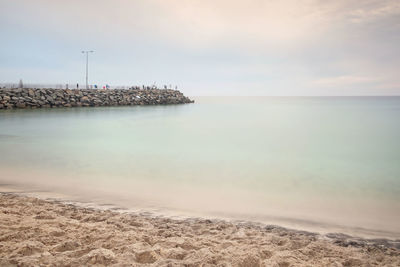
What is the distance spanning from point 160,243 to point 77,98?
46309mm

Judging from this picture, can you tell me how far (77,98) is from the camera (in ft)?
149

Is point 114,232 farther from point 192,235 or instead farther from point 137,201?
point 137,201

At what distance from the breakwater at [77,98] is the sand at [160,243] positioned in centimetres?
3844

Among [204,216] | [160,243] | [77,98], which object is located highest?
[77,98]

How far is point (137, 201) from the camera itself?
20.7 feet

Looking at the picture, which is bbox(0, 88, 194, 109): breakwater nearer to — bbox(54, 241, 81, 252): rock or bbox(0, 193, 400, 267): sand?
bbox(0, 193, 400, 267): sand

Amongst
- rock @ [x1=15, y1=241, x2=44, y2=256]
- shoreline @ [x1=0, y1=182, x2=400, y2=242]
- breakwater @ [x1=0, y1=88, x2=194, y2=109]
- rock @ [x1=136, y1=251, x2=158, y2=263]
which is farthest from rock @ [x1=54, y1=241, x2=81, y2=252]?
breakwater @ [x1=0, y1=88, x2=194, y2=109]

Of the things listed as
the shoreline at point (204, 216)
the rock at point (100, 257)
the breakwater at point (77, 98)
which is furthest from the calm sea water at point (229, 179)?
the breakwater at point (77, 98)

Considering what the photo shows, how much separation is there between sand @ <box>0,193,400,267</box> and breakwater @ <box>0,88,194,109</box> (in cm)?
3844

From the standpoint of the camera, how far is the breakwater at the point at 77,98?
37.8 meters

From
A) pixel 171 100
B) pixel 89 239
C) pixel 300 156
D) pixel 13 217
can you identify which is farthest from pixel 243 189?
pixel 171 100

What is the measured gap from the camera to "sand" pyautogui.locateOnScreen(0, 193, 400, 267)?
333 centimetres

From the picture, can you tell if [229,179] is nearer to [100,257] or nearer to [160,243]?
[160,243]

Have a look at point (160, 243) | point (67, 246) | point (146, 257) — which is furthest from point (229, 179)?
point (67, 246)
